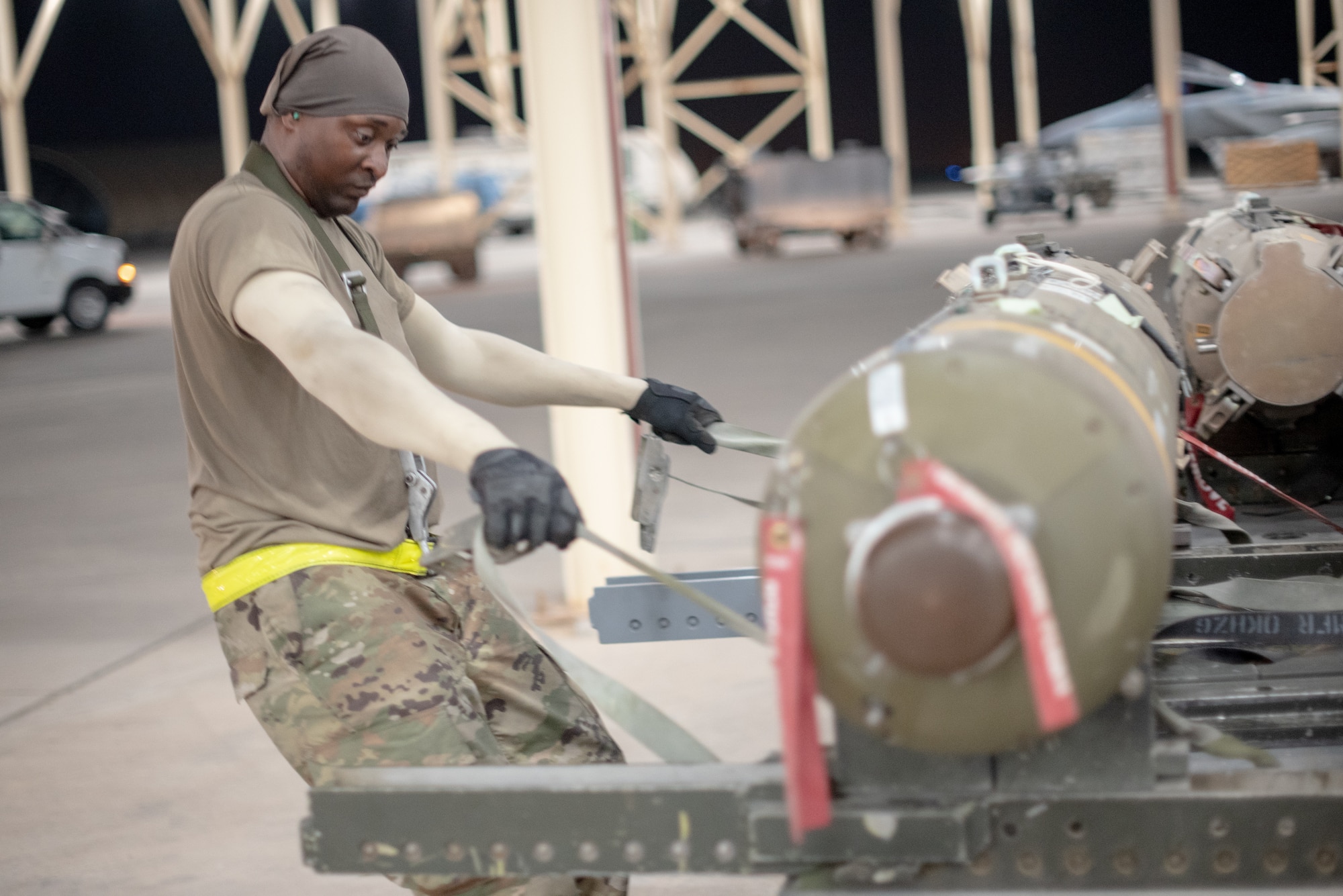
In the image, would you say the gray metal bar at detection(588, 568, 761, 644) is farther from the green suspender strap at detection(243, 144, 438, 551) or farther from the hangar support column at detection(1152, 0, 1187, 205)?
the hangar support column at detection(1152, 0, 1187, 205)

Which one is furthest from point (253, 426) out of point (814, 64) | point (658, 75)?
point (814, 64)

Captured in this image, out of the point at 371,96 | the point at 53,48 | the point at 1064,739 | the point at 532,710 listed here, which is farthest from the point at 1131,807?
the point at 53,48

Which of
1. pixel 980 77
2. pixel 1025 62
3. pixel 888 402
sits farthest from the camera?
pixel 1025 62

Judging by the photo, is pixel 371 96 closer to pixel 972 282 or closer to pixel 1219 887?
pixel 972 282

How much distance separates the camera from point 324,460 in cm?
228

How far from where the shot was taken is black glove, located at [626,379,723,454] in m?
2.62

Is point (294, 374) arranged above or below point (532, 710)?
above

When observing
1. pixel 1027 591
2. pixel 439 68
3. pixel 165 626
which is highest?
pixel 439 68

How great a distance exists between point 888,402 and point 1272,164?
4511 millimetres

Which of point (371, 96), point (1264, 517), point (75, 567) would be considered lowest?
point (75, 567)

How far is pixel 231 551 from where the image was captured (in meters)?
2.24

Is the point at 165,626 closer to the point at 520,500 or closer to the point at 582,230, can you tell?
the point at 582,230

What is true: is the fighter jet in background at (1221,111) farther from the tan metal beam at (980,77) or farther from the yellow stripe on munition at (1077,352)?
the yellow stripe on munition at (1077,352)

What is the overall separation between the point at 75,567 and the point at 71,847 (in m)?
3.25
